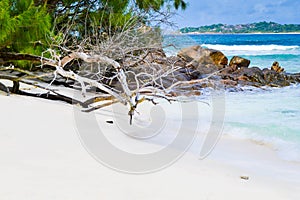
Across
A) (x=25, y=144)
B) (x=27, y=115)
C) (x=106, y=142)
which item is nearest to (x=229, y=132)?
(x=106, y=142)

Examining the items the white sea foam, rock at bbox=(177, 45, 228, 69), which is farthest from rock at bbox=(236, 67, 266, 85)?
the white sea foam

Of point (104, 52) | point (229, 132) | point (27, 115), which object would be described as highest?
point (104, 52)

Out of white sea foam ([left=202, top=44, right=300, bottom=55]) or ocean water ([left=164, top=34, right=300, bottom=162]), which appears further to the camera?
white sea foam ([left=202, top=44, right=300, bottom=55])

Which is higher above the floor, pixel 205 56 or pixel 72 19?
pixel 72 19

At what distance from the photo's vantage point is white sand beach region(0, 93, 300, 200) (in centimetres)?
180

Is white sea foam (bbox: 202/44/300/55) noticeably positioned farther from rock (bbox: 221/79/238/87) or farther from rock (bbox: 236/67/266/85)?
rock (bbox: 221/79/238/87)

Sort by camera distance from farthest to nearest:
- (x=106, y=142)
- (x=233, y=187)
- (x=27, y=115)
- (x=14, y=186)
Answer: (x=27, y=115) < (x=106, y=142) < (x=233, y=187) < (x=14, y=186)

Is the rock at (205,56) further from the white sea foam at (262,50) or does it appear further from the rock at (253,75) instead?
the white sea foam at (262,50)

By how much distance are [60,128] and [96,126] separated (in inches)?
17.1

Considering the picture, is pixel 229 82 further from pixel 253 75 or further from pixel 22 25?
pixel 22 25

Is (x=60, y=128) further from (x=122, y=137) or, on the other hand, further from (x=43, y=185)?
(x=43, y=185)

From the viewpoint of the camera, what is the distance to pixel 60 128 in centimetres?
294

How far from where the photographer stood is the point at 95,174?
2.01m

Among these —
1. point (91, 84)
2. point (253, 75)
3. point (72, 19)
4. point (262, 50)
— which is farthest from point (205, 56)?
point (262, 50)
